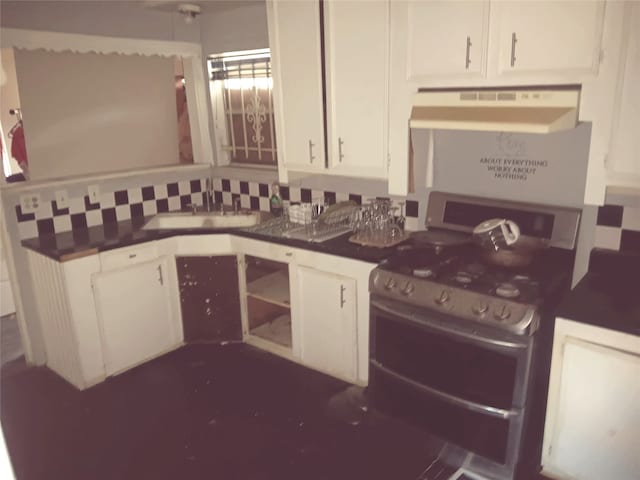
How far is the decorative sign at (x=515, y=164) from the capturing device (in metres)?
2.36

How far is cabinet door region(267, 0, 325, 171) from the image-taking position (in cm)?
274

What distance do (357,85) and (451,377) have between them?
1485 mm

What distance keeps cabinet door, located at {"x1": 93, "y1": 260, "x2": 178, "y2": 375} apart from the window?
1082 millimetres

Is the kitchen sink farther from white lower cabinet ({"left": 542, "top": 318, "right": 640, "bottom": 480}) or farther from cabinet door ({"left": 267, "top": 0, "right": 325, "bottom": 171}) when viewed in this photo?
white lower cabinet ({"left": 542, "top": 318, "right": 640, "bottom": 480})

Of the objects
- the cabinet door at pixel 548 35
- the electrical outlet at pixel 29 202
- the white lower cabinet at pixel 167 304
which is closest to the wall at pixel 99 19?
the electrical outlet at pixel 29 202

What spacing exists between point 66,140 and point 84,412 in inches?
71.5

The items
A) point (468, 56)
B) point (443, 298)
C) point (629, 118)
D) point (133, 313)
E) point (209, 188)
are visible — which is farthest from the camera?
point (209, 188)

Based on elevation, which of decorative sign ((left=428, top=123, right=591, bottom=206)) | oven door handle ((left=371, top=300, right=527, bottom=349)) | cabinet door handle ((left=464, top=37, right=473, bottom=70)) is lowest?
oven door handle ((left=371, top=300, right=527, bottom=349))

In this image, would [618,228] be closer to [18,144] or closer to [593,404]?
[593,404]

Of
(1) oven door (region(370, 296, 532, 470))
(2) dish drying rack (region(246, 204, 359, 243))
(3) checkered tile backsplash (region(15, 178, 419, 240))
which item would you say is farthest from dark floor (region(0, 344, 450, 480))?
(3) checkered tile backsplash (region(15, 178, 419, 240))

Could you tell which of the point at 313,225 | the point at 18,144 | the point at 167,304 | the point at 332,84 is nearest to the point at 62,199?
the point at 167,304

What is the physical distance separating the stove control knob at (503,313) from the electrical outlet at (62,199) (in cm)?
256

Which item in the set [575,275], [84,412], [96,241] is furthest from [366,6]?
[84,412]

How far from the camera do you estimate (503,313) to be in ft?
6.53
